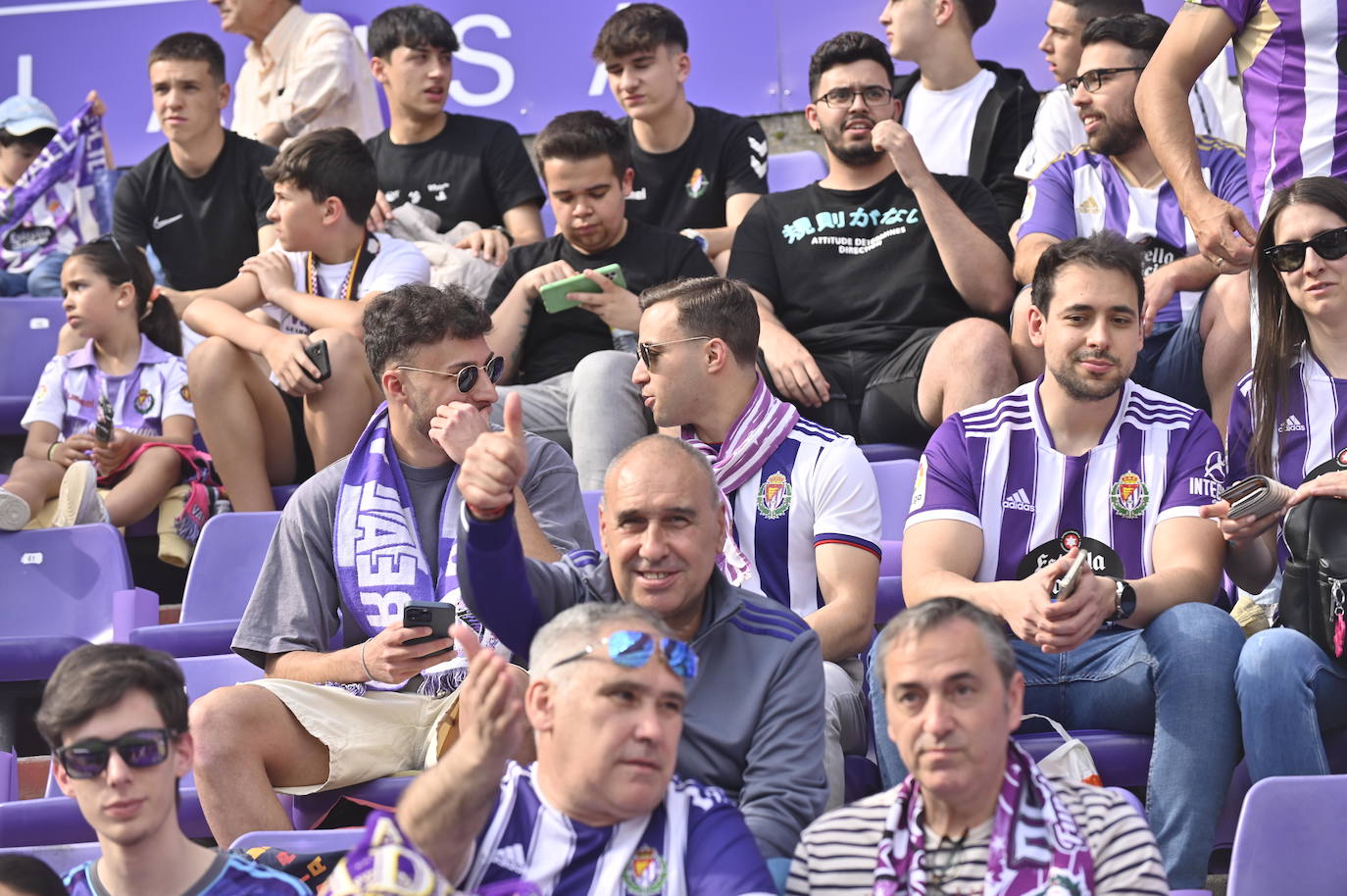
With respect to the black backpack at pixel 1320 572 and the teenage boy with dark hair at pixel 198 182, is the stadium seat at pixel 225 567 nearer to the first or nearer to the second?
the teenage boy with dark hair at pixel 198 182

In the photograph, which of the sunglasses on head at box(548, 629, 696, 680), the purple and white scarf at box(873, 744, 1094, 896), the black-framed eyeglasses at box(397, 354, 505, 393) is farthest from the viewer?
the black-framed eyeglasses at box(397, 354, 505, 393)

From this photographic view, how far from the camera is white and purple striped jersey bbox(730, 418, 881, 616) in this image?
319 centimetres

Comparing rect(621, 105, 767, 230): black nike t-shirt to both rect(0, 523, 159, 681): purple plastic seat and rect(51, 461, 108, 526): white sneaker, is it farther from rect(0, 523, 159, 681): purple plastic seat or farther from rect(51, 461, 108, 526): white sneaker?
rect(0, 523, 159, 681): purple plastic seat

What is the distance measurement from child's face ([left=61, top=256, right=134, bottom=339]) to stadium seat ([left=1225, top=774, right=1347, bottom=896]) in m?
3.74

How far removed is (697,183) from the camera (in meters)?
5.37

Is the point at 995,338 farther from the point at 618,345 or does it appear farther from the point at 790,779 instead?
the point at 790,779

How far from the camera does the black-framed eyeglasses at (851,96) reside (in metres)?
4.54

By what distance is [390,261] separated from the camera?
4703mm

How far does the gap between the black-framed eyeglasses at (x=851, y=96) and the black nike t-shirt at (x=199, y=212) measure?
2031 mm

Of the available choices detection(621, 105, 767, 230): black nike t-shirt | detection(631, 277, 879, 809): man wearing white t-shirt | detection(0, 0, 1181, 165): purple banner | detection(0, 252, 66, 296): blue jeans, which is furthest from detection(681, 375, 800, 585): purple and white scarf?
detection(0, 252, 66, 296): blue jeans

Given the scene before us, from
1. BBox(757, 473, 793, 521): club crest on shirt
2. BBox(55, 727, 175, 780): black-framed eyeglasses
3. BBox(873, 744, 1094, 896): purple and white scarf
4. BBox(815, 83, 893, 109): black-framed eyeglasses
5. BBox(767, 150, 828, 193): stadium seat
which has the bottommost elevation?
BBox(873, 744, 1094, 896): purple and white scarf

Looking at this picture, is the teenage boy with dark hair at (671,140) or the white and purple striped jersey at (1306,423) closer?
the white and purple striped jersey at (1306,423)

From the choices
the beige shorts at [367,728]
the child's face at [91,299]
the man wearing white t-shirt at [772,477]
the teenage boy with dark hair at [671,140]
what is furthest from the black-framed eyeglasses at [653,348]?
the child's face at [91,299]

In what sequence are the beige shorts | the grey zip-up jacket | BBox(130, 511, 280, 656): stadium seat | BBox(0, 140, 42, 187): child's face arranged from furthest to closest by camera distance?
BBox(0, 140, 42, 187): child's face < BBox(130, 511, 280, 656): stadium seat < the beige shorts < the grey zip-up jacket
